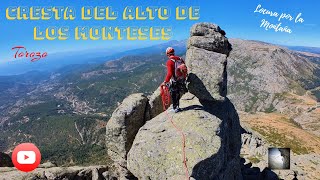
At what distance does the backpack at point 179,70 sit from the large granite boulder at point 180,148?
9.82 feet

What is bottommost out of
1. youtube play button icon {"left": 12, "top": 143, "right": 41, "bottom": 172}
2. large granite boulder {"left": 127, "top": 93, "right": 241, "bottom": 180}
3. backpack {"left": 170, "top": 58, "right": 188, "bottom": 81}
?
Answer: youtube play button icon {"left": 12, "top": 143, "right": 41, "bottom": 172}

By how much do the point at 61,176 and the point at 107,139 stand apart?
18.1ft

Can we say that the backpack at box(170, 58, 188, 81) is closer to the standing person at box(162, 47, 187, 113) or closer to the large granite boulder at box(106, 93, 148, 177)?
the standing person at box(162, 47, 187, 113)

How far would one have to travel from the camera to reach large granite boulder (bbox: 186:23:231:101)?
28.8m

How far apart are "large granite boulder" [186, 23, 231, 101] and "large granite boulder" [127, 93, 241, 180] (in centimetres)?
174

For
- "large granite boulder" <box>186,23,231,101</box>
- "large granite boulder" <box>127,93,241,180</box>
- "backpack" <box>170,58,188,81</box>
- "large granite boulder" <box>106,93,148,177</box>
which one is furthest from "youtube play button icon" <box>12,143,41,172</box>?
"large granite boulder" <box>186,23,231,101</box>

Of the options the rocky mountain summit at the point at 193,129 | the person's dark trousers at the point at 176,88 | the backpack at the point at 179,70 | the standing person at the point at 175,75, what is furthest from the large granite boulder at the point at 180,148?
the backpack at the point at 179,70

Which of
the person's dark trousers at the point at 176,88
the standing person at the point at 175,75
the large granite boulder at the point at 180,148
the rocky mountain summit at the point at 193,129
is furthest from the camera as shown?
the person's dark trousers at the point at 176,88

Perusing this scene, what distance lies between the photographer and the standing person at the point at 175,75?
27297 mm

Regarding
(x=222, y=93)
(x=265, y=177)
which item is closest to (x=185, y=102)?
(x=222, y=93)

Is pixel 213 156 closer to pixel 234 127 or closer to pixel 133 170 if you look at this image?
pixel 133 170

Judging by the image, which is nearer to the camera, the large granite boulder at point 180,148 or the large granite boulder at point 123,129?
the large granite boulder at point 180,148

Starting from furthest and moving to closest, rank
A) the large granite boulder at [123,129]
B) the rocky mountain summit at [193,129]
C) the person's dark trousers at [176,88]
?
1. the large granite boulder at [123,129]
2. the person's dark trousers at [176,88]
3. the rocky mountain summit at [193,129]

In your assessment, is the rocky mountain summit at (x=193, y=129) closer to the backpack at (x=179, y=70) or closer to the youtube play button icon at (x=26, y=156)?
the backpack at (x=179, y=70)
